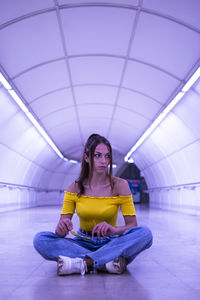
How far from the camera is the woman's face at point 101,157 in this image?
420cm

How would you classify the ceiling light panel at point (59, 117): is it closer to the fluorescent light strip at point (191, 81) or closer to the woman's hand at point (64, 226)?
the fluorescent light strip at point (191, 81)

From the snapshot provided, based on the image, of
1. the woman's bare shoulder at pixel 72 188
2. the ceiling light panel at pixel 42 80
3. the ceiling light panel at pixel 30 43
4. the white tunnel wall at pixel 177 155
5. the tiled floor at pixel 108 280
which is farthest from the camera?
the white tunnel wall at pixel 177 155

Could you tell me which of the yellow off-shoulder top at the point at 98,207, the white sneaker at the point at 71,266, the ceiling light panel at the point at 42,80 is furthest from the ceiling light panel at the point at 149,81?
the white sneaker at the point at 71,266

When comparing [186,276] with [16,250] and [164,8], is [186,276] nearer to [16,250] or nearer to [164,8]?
[16,250]

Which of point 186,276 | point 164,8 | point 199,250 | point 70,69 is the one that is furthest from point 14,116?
point 186,276

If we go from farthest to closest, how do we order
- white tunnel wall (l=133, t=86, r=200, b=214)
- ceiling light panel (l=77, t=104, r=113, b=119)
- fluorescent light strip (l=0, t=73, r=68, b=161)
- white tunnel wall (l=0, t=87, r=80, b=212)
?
1. ceiling light panel (l=77, t=104, r=113, b=119)
2. white tunnel wall (l=0, t=87, r=80, b=212)
3. white tunnel wall (l=133, t=86, r=200, b=214)
4. fluorescent light strip (l=0, t=73, r=68, b=161)

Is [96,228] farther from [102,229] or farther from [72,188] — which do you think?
[72,188]

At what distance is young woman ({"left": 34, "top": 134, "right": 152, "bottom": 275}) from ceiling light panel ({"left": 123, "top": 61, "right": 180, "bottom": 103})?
6.67m

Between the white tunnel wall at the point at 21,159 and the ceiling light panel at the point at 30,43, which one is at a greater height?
the ceiling light panel at the point at 30,43

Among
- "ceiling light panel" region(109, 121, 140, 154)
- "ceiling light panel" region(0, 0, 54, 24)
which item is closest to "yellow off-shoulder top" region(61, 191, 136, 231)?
"ceiling light panel" region(0, 0, 54, 24)

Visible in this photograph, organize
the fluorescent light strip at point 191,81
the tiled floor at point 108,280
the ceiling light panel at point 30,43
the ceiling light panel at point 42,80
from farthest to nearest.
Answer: the ceiling light panel at point 42,80 → the fluorescent light strip at point 191,81 → the ceiling light panel at point 30,43 → the tiled floor at point 108,280

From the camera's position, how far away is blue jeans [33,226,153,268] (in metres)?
3.86

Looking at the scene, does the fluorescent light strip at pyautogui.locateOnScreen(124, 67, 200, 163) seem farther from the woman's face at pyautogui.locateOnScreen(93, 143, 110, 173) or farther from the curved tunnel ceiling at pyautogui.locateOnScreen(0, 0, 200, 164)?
the woman's face at pyautogui.locateOnScreen(93, 143, 110, 173)

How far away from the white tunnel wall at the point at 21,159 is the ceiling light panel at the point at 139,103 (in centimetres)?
413
